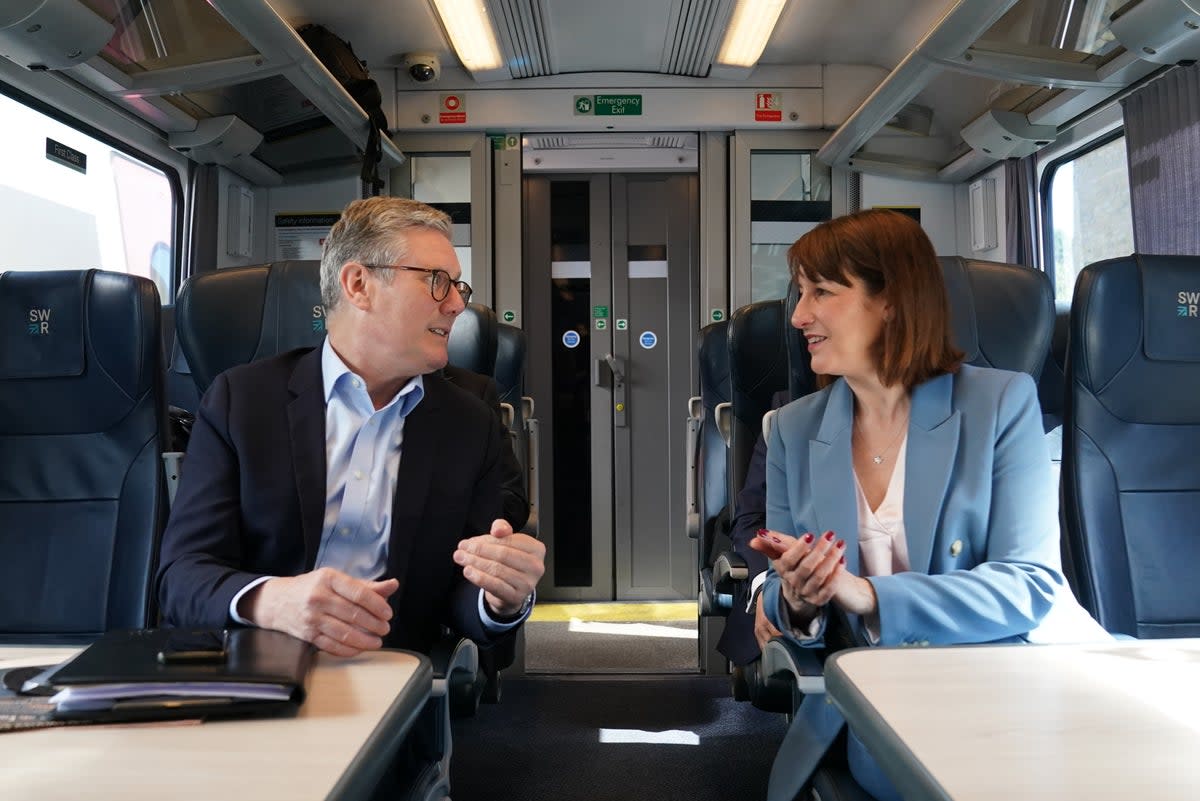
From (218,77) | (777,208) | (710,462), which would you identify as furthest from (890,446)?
(777,208)

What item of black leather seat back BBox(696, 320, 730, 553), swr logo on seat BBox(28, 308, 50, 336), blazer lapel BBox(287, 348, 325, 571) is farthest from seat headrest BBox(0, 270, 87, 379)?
black leather seat back BBox(696, 320, 730, 553)

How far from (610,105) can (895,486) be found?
14.9 feet

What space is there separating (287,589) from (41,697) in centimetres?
36

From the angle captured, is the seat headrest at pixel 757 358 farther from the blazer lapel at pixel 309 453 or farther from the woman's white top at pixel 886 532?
the blazer lapel at pixel 309 453

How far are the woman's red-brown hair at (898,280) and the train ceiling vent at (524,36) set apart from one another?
327 centimetres

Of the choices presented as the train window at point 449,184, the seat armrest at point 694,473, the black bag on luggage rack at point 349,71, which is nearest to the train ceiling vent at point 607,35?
the train window at point 449,184

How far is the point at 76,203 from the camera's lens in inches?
155

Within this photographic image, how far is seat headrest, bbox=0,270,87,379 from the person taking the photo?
2.17 metres

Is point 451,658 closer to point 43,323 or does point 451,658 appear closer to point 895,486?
point 895,486

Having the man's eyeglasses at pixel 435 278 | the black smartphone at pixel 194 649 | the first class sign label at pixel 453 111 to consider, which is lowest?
the black smartphone at pixel 194 649

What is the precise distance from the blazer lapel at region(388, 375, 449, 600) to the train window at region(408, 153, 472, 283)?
4.19 metres

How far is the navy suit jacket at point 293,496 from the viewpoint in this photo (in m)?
1.63

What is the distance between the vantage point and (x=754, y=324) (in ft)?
10.2

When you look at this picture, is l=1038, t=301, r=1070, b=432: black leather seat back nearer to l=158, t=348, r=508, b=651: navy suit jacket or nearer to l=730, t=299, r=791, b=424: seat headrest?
l=730, t=299, r=791, b=424: seat headrest
